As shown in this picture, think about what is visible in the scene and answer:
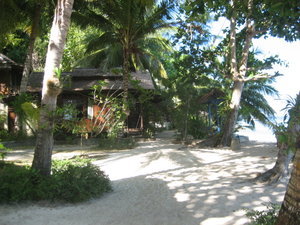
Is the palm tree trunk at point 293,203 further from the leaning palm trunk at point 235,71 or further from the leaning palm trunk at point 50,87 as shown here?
the leaning palm trunk at point 235,71

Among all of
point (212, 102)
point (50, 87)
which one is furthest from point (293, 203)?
point (212, 102)

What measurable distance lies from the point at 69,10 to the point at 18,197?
393 cm

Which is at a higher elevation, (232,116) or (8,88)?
(8,88)

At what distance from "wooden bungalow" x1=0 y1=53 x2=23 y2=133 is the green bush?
40.3ft

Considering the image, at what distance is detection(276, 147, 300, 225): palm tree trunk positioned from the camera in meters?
2.59

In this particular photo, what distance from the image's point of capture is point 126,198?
5.78 meters

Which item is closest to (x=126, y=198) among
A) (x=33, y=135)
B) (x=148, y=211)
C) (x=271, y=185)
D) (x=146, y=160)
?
(x=148, y=211)

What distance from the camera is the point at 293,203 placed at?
2.63m

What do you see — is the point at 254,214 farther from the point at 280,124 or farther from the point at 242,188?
the point at 242,188

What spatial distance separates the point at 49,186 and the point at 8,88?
46.5ft

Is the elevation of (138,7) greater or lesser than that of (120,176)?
greater

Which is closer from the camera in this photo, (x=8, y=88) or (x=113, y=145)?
(x=113, y=145)

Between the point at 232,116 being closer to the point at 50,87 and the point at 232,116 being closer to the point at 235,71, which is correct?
the point at 235,71

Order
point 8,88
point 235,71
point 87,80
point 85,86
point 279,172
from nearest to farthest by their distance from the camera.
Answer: point 279,172, point 235,71, point 85,86, point 87,80, point 8,88
